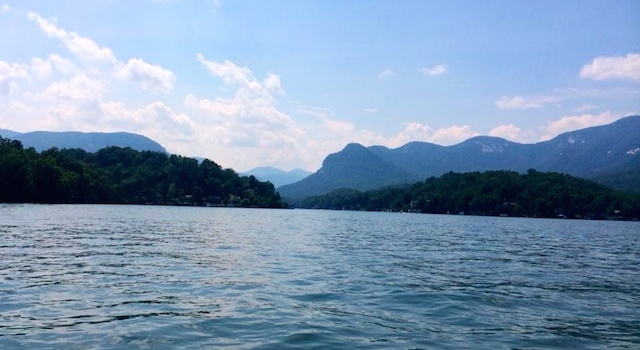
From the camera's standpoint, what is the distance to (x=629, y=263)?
34969 millimetres

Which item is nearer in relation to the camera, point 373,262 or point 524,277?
point 524,277

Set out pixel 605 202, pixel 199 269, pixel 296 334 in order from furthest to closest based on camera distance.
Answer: pixel 605 202
pixel 199 269
pixel 296 334

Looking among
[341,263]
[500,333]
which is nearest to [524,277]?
[341,263]

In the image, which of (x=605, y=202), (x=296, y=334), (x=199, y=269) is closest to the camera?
(x=296, y=334)

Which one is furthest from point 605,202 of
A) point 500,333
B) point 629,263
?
point 500,333

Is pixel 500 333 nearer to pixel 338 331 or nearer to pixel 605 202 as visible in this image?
pixel 338 331

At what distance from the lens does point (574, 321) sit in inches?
629

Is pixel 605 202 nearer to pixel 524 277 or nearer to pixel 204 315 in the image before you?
pixel 524 277

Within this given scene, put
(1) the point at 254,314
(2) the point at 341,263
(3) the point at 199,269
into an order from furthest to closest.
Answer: (2) the point at 341,263 < (3) the point at 199,269 < (1) the point at 254,314

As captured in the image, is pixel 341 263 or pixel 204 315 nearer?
pixel 204 315

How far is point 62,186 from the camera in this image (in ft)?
453

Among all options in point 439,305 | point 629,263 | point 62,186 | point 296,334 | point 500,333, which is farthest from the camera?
point 62,186

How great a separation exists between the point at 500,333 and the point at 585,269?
19.0 meters

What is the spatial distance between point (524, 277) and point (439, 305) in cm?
1011
